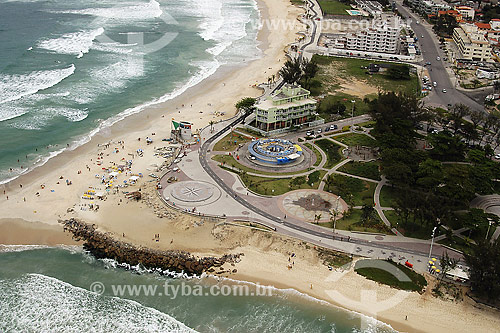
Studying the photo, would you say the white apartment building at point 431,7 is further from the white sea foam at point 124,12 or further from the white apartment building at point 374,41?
the white sea foam at point 124,12

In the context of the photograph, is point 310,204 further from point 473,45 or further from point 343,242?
point 473,45

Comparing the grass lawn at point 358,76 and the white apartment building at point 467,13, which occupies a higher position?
the white apartment building at point 467,13

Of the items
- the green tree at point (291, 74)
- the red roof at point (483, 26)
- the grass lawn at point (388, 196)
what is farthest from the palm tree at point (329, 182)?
the red roof at point (483, 26)

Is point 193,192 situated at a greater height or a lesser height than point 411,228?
lesser

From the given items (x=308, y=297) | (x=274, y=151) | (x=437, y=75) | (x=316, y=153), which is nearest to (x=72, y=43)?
(x=274, y=151)

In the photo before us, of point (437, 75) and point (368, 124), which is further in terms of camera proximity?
point (437, 75)

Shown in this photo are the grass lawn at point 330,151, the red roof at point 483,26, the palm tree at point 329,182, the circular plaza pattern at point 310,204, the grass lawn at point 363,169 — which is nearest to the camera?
the circular plaza pattern at point 310,204
